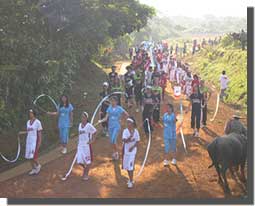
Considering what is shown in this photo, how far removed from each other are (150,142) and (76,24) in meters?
3.40

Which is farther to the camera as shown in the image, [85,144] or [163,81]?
[163,81]

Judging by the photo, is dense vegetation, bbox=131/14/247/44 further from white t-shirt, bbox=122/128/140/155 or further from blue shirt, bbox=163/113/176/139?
white t-shirt, bbox=122/128/140/155

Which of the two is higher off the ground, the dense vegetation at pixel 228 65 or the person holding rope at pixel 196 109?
the dense vegetation at pixel 228 65

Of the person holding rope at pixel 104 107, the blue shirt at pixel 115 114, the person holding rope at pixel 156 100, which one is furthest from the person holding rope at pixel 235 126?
the person holding rope at pixel 104 107

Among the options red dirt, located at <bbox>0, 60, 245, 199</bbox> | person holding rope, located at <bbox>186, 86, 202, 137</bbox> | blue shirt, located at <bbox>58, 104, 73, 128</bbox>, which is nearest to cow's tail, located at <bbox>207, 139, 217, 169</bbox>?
red dirt, located at <bbox>0, 60, 245, 199</bbox>

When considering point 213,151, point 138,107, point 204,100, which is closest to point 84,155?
point 213,151

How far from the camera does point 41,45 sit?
8273 millimetres

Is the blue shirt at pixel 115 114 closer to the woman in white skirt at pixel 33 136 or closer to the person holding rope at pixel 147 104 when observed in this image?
the person holding rope at pixel 147 104

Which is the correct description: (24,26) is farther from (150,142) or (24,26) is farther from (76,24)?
(150,142)

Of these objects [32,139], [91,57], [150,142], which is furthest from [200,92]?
[91,57]

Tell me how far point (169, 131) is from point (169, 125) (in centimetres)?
9

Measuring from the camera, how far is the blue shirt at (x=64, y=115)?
6863mm

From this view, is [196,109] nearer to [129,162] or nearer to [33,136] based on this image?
[129,162]

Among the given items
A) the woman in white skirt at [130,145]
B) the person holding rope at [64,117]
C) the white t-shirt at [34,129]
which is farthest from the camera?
the person holding rope at [64,117]
